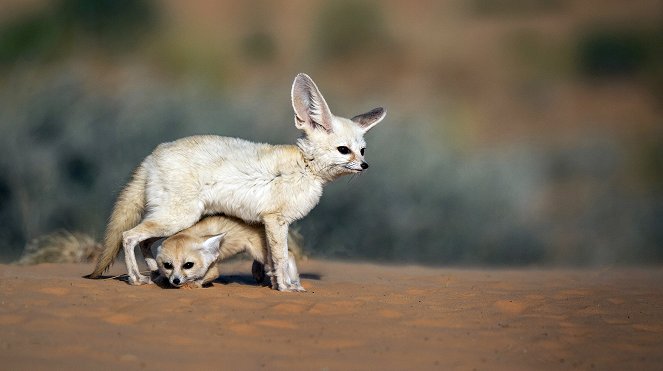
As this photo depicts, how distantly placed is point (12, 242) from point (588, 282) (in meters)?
6.39

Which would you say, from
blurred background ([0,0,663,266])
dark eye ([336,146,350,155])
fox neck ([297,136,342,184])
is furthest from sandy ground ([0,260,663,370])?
blurred background ([0,0,663,266])

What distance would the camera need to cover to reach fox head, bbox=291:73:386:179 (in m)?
7.68

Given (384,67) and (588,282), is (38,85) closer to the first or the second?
(588,282)

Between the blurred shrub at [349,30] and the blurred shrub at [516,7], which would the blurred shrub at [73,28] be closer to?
the blurred shrub at [349,30]

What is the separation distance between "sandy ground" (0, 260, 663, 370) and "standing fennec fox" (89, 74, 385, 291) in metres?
0.39

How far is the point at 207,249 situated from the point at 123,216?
836 millimetres

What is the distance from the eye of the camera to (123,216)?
7.83m

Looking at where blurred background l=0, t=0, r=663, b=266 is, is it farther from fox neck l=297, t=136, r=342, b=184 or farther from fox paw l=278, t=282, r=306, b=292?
fox paw l=278, t=282, r=306, b=292

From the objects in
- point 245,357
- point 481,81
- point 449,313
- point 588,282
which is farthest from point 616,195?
point 245,357

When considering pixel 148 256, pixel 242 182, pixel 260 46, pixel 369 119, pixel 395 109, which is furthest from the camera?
pixel 260 46

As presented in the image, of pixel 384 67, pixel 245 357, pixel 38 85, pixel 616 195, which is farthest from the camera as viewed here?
pixel 384 67

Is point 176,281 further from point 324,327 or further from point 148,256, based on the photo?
point 324,327

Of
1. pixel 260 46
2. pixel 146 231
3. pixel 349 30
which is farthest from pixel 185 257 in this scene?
pixel 349 30

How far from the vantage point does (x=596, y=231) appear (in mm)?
13562
